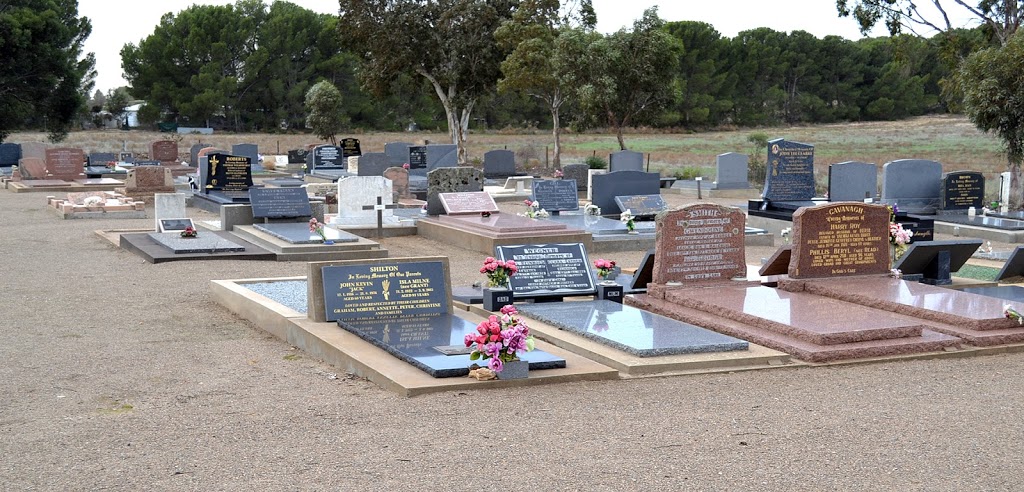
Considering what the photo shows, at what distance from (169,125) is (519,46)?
37809 mm

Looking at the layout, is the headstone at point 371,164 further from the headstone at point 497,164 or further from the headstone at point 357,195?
the headstone at point 357,195

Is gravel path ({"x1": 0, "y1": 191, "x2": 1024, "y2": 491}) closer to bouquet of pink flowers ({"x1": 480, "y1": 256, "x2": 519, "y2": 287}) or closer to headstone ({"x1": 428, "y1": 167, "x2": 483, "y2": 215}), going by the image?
bouquet of pink flowers ({"x1": 480, "y1": 256, "x2": 519, "y2": 287})

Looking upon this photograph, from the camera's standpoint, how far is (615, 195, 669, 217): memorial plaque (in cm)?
2142

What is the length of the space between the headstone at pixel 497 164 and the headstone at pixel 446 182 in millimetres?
13556

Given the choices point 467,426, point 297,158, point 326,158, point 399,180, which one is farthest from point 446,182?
point 297,158

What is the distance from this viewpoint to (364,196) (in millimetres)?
19812

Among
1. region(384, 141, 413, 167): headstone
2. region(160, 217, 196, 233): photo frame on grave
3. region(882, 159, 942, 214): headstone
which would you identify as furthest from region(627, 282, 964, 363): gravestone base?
region(384, 141, 413, 167): headstone

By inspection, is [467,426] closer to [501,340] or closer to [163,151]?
[501,340]

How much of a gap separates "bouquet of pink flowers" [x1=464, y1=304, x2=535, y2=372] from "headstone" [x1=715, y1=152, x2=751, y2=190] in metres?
22.5

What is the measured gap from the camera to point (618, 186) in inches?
866

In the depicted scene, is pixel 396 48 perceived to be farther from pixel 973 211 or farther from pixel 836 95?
pixel 836 95

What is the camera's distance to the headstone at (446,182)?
2022 cm

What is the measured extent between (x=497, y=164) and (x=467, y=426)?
27.5 meters

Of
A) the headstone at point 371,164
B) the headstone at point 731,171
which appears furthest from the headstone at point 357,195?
the headstone at point 731,171
